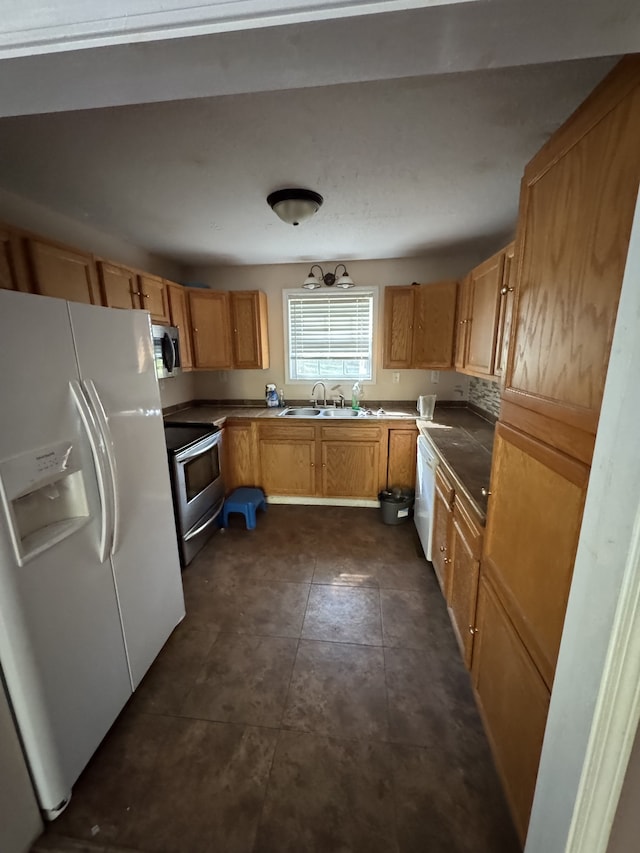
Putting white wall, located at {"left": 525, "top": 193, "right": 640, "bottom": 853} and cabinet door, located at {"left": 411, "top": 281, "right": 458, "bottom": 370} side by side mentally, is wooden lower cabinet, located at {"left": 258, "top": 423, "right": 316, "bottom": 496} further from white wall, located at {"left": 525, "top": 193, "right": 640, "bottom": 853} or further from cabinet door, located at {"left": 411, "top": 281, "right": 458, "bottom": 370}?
white wall, located at {"left": 525, "top": 193, "right": 640, "bottom": 853}

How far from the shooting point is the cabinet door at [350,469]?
3.24 meters

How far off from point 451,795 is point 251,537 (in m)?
2.03

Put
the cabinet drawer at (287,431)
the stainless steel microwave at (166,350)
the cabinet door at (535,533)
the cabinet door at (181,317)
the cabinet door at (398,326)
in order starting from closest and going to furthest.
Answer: the cabinet door at (535,533) → the stainless steel microwave at (166,350) → the cabinet door at (181,317) → the cabinet door at (398,326) → the cabinet drawer at (287,431)

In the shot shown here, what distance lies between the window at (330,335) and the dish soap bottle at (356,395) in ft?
0.43

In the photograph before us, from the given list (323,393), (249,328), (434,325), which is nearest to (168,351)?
(249,328)

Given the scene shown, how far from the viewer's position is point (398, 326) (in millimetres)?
3234

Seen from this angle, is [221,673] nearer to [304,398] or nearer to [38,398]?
[38,398]

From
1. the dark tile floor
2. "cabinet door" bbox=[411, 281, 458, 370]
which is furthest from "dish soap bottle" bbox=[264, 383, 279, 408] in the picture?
the dark tile floor

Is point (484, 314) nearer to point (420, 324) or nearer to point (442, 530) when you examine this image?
point (420, 324)

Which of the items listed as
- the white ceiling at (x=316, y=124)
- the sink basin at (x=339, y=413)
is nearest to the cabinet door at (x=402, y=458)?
the sink basin at (x=339, y=413)

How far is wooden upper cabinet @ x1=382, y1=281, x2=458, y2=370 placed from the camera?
120 inches

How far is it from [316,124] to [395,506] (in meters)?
2.61

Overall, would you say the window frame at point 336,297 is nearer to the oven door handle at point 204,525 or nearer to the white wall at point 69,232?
the white wall at point 69,232

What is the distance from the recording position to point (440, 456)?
2.13m
